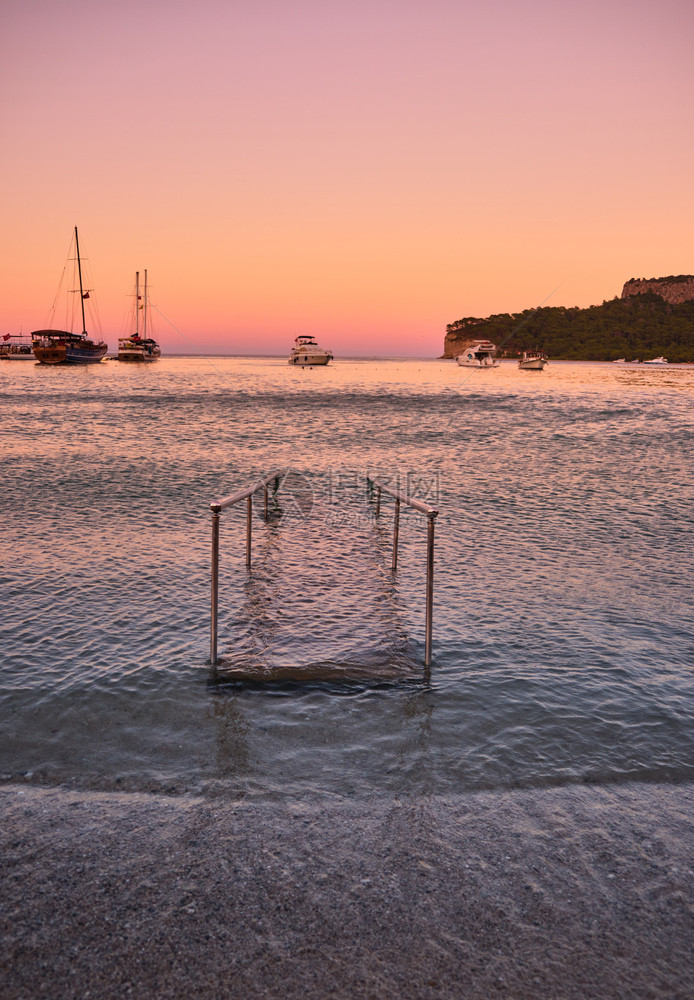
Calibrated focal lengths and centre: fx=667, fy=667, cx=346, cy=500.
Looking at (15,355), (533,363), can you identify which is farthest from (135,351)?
(533,363)

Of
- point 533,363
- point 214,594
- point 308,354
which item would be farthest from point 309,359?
point 214,594

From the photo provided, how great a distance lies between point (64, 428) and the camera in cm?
3053

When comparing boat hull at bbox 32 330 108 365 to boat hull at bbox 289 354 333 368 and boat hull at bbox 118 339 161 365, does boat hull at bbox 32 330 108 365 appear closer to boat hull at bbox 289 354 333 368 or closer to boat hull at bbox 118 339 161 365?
boat hull at bbox 118 339 161 365

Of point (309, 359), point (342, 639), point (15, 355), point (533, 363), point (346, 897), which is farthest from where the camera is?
point (15, 355)

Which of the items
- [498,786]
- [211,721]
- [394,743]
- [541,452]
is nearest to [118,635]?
[211,721]

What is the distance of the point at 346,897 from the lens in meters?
2.99

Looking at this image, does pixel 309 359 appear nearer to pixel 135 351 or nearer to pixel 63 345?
pixel 135 351

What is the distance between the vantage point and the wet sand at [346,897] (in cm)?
256

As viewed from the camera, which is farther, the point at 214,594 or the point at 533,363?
the point at 533,363

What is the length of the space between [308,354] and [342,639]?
452 ft

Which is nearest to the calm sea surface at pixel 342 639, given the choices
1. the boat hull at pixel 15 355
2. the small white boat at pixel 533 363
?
the small white boat at pixel 533 363

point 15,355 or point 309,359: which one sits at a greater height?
point 15,355

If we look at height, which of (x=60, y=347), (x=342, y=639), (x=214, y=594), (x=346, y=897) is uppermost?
(x=60, y=347)

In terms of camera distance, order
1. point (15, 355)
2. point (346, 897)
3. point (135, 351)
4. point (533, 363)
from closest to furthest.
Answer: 1. point (346, 897)
2. point (135, 351)
3. point (533, 363)
4. point (15, 355)
